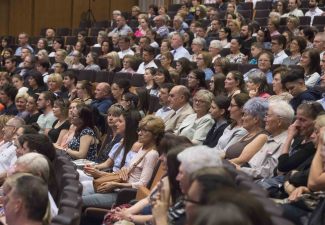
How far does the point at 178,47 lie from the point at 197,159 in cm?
583

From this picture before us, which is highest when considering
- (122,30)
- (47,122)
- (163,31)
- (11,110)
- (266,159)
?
(266,159)

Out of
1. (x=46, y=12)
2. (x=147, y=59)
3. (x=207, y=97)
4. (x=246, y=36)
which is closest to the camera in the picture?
(x=207, y=97)

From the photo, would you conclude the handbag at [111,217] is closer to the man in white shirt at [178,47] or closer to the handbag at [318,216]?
the handbag at [318,216]

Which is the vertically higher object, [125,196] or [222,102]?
[222,102]

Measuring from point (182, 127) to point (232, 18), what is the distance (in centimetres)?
409

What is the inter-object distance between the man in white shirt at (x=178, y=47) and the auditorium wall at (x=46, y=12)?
5.72 meters

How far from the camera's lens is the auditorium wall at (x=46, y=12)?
13.3 metres

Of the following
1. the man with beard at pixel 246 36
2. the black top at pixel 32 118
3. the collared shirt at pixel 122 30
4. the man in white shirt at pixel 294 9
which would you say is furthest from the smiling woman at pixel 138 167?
the collared shirt at pixel 122 30

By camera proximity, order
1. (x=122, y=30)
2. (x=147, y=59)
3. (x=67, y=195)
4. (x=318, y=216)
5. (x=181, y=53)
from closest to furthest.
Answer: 1. (x=318, y=216)
2. (x=67, y=195)
3. (x=147, y=59)
4. (x=181, y=53)
5. (x=122, y=30)

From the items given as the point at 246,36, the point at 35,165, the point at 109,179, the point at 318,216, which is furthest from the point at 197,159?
the point at 246,36

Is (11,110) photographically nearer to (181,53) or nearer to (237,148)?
(181,53)

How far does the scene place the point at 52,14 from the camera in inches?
540

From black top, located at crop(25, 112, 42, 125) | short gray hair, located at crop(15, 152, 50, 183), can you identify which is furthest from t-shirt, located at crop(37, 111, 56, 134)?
short gray hair, located at crop(15, 152, 50, 183)

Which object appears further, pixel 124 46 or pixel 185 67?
pixel 124 46
